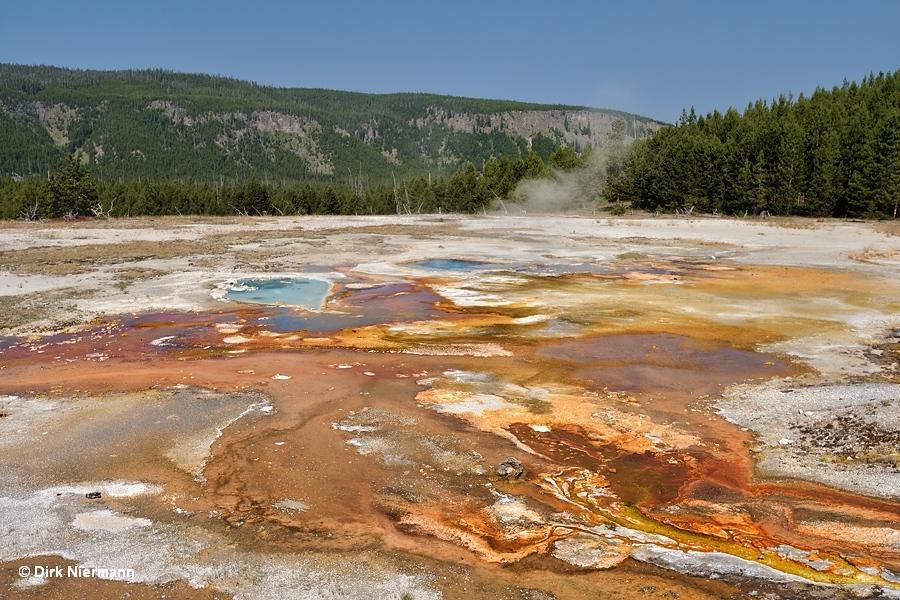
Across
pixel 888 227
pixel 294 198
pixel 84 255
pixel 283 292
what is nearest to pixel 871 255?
pixel 888 227

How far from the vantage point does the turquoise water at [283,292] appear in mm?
20250

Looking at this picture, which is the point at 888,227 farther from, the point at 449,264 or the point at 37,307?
the point at 37,307

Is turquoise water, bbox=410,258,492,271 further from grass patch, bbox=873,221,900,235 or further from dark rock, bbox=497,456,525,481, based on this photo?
grass patch, bbox=873,221,900,235

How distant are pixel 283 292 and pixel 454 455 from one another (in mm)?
14745

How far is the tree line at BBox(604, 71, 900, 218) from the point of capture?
49594 millimetres

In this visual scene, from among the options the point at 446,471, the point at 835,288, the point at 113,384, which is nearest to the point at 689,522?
the point at 446,471

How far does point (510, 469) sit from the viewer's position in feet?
26.1

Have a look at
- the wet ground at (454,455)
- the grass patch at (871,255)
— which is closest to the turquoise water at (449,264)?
the wet ground at (454,455)

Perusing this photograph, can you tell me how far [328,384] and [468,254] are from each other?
851 inches

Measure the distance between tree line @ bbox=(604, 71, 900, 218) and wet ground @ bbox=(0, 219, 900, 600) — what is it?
38094mm

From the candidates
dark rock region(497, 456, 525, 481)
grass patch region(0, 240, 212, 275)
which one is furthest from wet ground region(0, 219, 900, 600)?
grass patch region(0, 240, 212, 275)

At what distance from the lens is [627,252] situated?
110 feet

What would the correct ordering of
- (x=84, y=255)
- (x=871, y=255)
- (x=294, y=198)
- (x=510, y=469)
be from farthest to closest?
(x=294, y=198) → (x=84, y=255) → (x=871, y=255) → (x=510, y=469)

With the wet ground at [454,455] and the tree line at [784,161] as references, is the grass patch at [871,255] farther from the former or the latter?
the tree line at [784,161]
